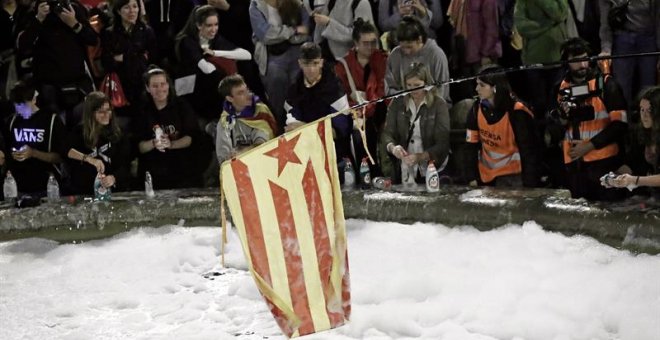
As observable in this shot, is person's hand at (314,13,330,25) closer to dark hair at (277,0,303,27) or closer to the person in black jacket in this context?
dark hair at (277,0,303,27)

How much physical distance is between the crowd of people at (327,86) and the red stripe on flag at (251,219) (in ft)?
10.8

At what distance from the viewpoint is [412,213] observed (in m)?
6.99

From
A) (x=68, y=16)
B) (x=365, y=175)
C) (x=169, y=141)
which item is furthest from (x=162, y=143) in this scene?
(x=365, y=175)

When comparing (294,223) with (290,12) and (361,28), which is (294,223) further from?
(290,12)

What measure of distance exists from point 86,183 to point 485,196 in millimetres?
3392

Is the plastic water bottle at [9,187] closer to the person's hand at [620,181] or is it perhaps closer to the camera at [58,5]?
the camera at [58,5]

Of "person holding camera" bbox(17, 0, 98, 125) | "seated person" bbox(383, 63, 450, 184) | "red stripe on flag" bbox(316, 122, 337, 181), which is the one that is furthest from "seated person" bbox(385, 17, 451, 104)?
"red stripe on flag" bbox(316, 122, 337, 181)

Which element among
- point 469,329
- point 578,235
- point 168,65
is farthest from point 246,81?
point 469,329

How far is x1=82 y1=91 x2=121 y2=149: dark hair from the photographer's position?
8188mm

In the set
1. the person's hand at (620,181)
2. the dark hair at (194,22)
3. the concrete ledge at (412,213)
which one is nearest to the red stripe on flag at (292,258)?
the concrete ledge at (412,213)

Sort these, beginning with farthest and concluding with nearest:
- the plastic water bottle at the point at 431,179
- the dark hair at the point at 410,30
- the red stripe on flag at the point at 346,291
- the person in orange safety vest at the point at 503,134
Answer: the dark hair at the point at 410,30 → the person in orange safety vest at the point at 503,134 → the plastic water bottle at the point at 431,179 → the red stripe on flag at the point at 346,291

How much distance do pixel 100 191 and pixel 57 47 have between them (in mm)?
1810

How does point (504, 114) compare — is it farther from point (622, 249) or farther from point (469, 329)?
point (469, 329)

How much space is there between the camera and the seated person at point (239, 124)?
8.26 m
